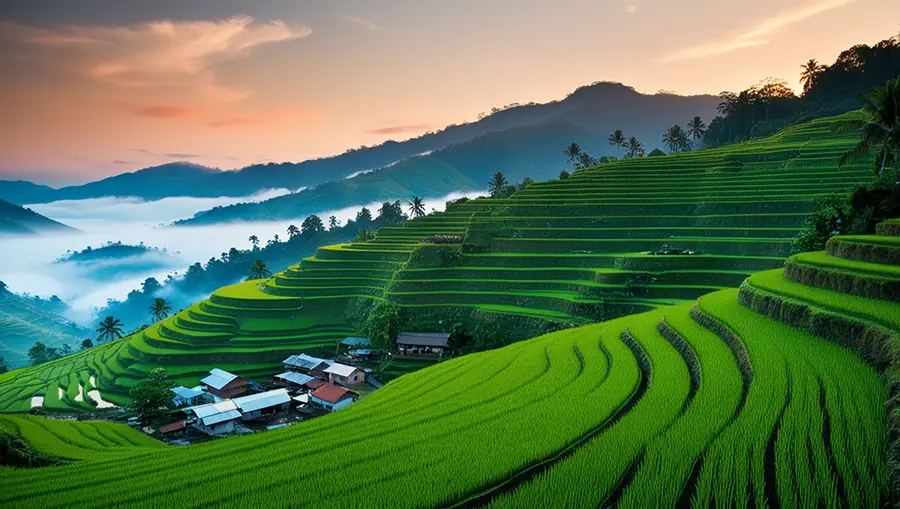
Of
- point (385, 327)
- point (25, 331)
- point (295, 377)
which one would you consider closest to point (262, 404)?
point (295, 377)

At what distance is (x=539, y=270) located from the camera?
33.3 m

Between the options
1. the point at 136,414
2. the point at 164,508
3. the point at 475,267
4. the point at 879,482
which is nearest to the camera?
the point at 879,482

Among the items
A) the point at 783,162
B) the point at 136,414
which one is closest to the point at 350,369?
the point at 136,414

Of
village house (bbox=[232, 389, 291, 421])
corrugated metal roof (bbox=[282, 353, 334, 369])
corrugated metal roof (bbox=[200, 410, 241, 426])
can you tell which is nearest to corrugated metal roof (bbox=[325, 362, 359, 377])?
corrugated metal roof (bbox=[282, 353, 334, 369])

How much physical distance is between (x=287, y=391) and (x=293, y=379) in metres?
1.32

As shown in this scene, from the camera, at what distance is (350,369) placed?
3019cm

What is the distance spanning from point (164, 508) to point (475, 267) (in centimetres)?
2982

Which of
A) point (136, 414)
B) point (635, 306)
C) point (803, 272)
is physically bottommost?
point (136, 414)

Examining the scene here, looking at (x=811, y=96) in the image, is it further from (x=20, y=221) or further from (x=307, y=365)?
(x=20, y=221)

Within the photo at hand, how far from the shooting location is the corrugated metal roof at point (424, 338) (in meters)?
31.1

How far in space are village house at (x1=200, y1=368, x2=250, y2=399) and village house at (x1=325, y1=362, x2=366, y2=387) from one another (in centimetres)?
500

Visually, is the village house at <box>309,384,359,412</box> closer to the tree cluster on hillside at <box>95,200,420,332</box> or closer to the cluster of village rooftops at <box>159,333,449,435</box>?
the cluster of village rooftops at <box>159,333,449,435</box>

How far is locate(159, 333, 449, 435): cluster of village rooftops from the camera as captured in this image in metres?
24.8

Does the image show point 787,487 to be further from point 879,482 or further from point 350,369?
point 350,369
